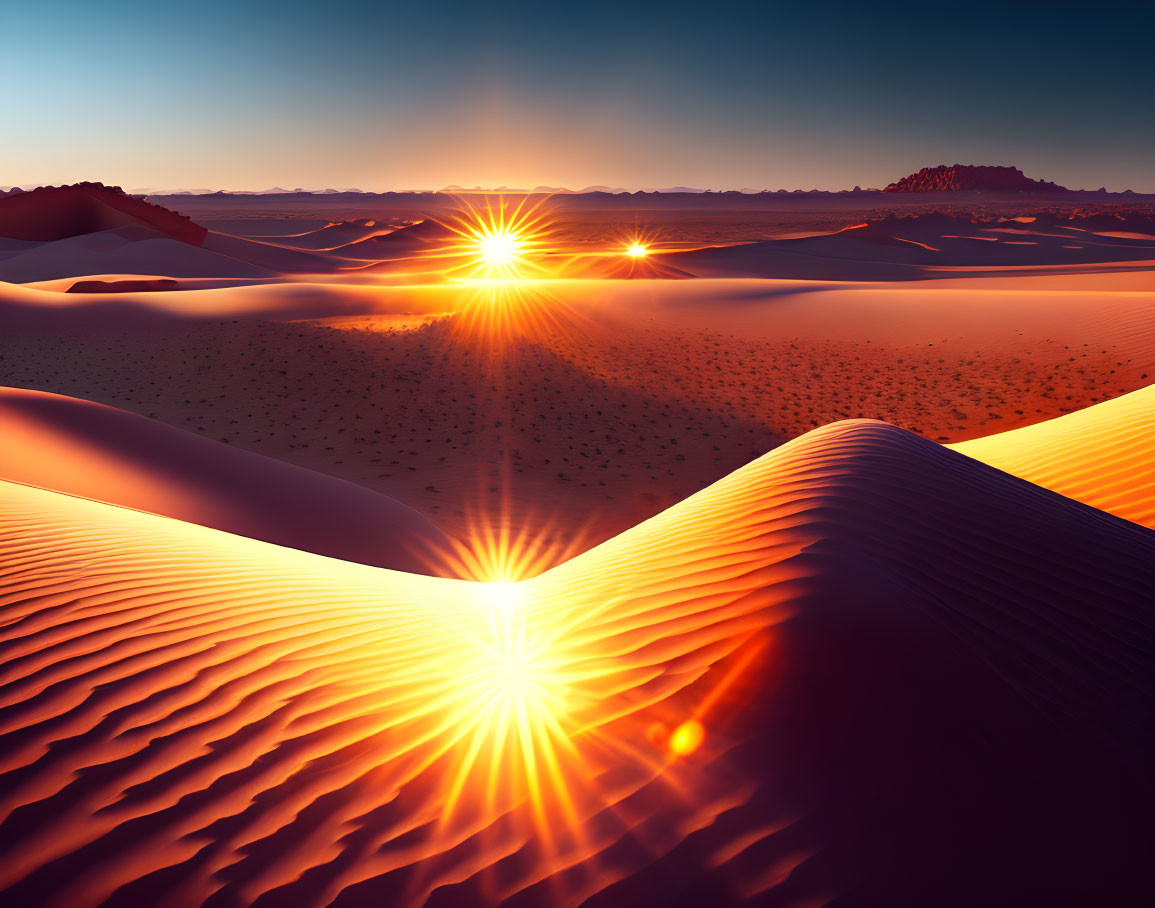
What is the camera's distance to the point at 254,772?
2516 millimetres

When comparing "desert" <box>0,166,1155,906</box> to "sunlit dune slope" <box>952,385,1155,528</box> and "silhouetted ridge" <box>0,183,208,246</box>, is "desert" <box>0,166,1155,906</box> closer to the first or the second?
"sunlit dune slope" <box>952,385,1155,528</box>

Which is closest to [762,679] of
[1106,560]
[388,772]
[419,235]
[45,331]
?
[388,772]

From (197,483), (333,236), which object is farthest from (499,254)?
(197,483)

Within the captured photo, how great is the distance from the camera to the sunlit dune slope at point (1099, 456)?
6.67m

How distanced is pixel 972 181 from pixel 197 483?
21975 cm

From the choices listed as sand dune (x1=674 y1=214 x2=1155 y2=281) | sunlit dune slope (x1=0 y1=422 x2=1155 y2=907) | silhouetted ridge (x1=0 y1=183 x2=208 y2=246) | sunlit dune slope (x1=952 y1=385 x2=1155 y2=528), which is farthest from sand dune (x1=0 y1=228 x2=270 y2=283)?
sunlit dune slope (x1=952 y1=385 x2=1155 y2=528)

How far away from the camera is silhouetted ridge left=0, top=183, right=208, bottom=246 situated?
38375 mm

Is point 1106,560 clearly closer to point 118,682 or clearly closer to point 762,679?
point 762,679

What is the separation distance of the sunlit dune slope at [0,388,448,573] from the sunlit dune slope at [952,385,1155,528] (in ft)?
22.3

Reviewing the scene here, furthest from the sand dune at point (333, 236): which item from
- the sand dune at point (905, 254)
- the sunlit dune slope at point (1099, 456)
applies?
the sunlit dune slope at point (1099, 456)

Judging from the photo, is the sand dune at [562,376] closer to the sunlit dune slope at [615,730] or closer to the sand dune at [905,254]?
the sunlit dune slope at [615,730]

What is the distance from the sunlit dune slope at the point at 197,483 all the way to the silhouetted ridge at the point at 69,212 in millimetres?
36711

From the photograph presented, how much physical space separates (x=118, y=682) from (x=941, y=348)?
18.5 metres

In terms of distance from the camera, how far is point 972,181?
183750 millimetres
